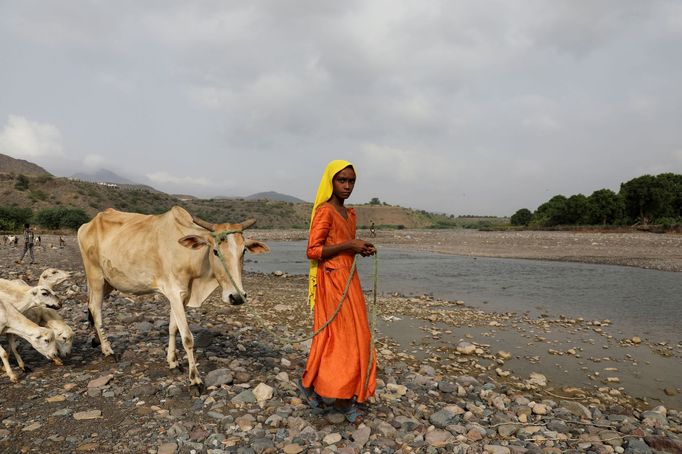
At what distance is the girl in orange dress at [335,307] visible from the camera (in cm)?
397

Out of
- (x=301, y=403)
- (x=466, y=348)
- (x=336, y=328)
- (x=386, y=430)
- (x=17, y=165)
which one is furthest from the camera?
(x=17, y=165)

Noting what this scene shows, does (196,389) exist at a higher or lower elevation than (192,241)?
lower

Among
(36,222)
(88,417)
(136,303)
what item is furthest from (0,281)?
(36,222)

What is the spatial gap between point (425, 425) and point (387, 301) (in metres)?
8.35

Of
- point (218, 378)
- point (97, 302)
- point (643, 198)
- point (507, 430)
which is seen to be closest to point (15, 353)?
point (97, 302)

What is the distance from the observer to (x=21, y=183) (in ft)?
211

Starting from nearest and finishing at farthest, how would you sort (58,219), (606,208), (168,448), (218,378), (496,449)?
1. (168,448)
2. (496,449)
3. (218,378)
4. (58,219)
5. (606,208)

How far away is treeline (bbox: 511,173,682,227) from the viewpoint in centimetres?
4950

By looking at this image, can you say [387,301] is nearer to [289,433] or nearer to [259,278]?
[259,278]

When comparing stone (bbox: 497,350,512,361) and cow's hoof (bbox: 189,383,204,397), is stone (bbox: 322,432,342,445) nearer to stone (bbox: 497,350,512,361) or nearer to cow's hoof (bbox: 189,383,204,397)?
cow's hoof (bbox: 189,383,204,397)

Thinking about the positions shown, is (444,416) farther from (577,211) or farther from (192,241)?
(577,211)

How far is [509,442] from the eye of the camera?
4160mm

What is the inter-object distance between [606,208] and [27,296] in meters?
60.6

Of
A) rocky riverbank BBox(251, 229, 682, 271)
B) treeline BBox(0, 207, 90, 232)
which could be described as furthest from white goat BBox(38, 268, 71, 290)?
treeline BBox(0, 207, 90, 232)
